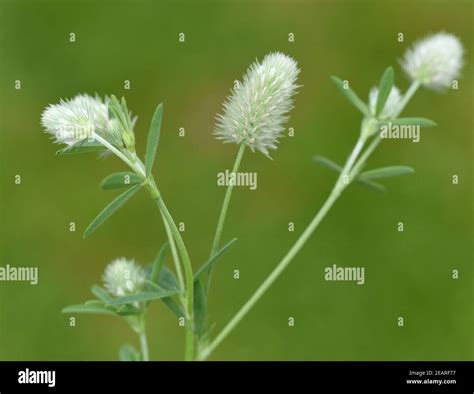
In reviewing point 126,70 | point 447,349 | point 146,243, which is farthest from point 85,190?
point 447,349

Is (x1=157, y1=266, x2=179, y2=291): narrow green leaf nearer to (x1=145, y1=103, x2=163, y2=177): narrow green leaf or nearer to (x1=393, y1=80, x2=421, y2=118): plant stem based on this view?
(x1=145, y1=103, x2=163, y2=177): narrow green leaf

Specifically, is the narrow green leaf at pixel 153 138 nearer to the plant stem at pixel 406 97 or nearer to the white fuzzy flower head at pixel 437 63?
the plant stem at pixel 406 97

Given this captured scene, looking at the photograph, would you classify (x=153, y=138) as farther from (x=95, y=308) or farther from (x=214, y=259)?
(x=95, y=308)

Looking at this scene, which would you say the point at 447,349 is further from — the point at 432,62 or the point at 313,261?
the point at 432,62

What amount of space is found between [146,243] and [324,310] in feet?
2.85

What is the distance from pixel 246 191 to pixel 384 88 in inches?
74.7

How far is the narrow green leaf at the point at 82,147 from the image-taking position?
41.7 inches

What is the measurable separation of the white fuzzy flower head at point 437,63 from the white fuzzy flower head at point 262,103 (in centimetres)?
47

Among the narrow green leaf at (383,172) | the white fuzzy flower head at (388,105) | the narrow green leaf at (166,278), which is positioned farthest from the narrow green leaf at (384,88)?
the narrow green leaf at (166,278)

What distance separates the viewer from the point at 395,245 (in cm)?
309

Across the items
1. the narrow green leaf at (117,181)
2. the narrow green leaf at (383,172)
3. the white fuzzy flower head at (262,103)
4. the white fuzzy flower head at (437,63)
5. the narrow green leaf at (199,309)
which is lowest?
the narrow green leaf at (199,309)

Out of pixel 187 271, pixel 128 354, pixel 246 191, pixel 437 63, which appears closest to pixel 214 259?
pixel 187 271

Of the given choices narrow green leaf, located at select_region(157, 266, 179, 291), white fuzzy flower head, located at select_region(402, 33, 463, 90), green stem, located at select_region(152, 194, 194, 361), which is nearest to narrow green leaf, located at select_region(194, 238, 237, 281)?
green stem, located at select_region(152, 194, 194, 361)

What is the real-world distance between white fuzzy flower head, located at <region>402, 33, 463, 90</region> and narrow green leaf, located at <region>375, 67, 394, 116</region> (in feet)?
0.67
